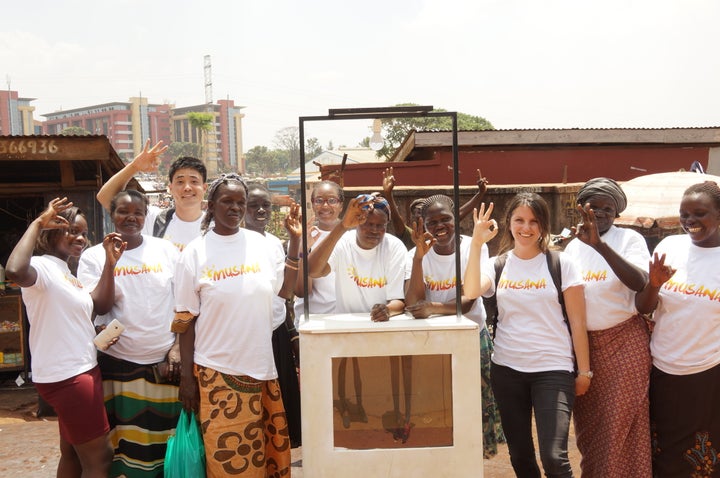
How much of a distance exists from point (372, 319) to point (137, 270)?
1.27 metres

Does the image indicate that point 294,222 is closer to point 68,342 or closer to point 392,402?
point 392,402

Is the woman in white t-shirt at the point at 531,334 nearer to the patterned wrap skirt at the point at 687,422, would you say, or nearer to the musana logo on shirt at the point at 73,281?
the patterned wrap skirt at the point at 687,422

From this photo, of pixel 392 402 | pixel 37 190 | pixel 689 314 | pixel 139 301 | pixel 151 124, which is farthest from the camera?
pixel 151 124

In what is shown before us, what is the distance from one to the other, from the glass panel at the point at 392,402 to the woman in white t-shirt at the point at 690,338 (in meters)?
1.14

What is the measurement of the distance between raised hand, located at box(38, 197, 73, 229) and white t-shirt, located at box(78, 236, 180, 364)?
27 cm

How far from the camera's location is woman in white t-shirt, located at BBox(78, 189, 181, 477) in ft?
10.5

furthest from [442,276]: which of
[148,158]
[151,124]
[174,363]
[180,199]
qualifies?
[151,124]

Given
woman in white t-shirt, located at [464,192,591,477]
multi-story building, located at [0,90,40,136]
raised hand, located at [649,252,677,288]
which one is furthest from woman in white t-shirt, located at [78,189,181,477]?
multi-story building, located at [0,90,40,136]

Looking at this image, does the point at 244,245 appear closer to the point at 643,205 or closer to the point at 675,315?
the point at 675,315

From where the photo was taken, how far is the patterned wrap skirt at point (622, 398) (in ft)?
10.1

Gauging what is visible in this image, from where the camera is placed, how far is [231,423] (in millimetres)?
2939

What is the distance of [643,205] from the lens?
5.93m

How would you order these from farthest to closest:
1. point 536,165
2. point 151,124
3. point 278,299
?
point 151,124, point 536,165, point 278,299

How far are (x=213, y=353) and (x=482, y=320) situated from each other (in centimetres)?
139
